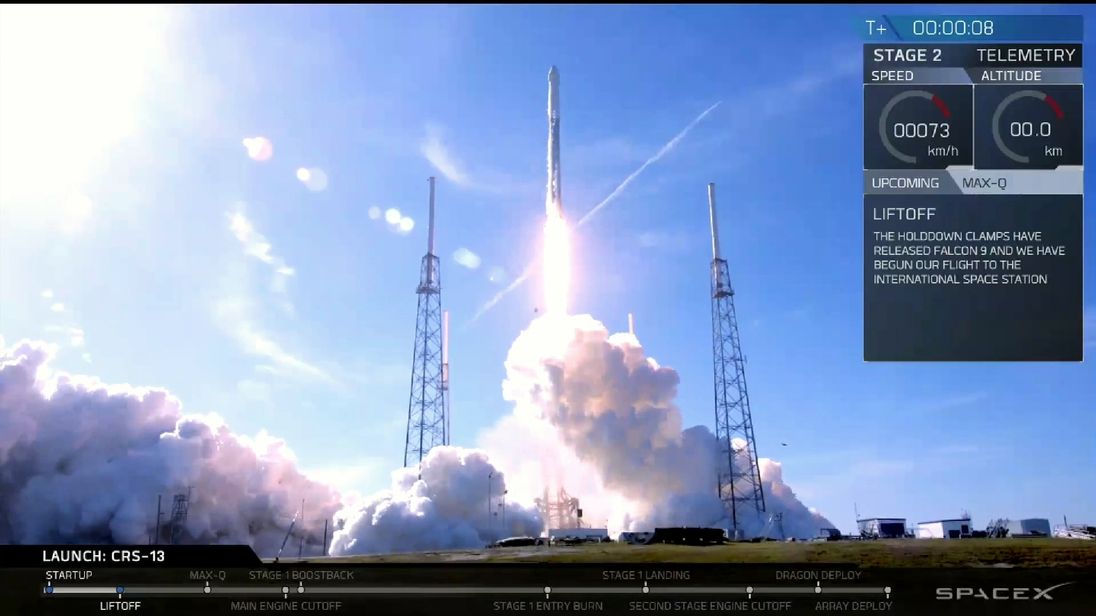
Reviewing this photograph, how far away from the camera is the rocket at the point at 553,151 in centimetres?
13325

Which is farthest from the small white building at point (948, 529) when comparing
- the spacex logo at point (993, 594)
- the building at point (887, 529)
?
the spacex logo at point (993, 594)

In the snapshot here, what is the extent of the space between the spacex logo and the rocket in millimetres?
104937

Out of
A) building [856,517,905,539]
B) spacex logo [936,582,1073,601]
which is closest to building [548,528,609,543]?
building [856,517,905,539]

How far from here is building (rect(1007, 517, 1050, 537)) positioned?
112m

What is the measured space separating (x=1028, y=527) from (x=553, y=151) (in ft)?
261

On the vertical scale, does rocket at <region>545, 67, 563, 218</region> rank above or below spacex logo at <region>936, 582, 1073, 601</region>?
above

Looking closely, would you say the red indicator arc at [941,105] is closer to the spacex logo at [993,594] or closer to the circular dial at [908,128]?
the circular dial at [908,128]

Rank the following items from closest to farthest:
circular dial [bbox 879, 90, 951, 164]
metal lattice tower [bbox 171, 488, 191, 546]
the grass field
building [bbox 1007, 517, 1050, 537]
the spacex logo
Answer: the spacex logo < circular dial [bbox 879, 90, 951, 164] < the grass field < building [bbox 1007, 517, 1050, 537] < metal lattice tower [bbox 171, 488, 191, 546]

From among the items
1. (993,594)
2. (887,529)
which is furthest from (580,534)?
(993,594)

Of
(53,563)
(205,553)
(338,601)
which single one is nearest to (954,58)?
(338,601)

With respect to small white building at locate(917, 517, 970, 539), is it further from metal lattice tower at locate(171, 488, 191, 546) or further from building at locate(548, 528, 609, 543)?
metal lattice tower at locate(171, 488, 191, 546)

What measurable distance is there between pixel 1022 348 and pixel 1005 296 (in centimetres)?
191

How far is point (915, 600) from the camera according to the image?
96.8ft

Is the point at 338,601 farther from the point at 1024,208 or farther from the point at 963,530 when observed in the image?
the point at 963,530
